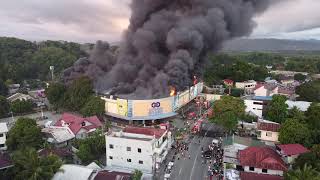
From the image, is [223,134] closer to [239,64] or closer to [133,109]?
[133,109]

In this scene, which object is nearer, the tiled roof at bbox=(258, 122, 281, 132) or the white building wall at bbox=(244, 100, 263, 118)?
the tiled roof at bbox=(258, 122, 281, 132)

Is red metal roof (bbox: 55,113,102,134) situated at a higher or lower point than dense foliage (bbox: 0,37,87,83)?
lower

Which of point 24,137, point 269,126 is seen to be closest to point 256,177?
point 269,126

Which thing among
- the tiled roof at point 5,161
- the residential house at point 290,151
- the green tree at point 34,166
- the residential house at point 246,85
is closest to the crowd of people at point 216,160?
the residential house at point 290,151

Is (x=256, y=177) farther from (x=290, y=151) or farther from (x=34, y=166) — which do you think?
(x=34, y=166)

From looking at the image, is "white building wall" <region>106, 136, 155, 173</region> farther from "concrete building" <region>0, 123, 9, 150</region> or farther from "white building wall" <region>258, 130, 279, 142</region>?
"white building wall" <region>258, 130, 279, 142</region>

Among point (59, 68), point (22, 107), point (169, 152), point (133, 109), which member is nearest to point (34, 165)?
point (169, 152)

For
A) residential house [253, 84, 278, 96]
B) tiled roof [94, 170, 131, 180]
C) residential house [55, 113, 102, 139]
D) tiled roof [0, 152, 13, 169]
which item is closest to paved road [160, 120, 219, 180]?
tiled roof [94, 170, 131, 180]
